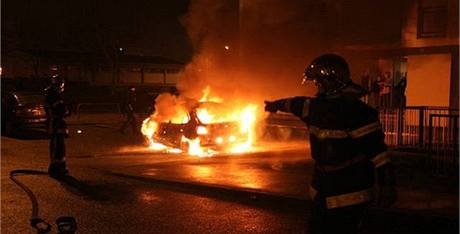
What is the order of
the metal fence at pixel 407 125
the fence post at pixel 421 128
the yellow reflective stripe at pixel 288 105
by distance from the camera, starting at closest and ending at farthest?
the yellow reflective stripe at pixel 288 105 < the fence post at pixel 421 128 < the metal fence at pixel 407 125

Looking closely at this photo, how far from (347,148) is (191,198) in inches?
184

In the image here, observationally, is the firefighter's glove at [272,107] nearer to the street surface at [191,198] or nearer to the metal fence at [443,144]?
the street surface at [191,198]

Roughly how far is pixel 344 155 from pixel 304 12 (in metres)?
13.2

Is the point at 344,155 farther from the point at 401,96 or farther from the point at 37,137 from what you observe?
the point at 37,137

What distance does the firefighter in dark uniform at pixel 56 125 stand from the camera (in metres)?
10.3

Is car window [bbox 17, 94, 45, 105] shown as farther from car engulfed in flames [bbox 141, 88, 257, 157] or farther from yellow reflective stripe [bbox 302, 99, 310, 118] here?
yellow reflective stripe [bbox 302, 99, 310, 118]

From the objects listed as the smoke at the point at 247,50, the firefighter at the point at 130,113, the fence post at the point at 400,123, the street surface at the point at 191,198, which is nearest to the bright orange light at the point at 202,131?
the street surface at the point at 191,198

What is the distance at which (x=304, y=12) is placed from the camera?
55.5 ft

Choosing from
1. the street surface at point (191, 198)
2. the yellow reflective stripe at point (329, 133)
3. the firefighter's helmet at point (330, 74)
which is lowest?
the street surface at point (191, 198)

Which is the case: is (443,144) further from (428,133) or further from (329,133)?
(329,133)

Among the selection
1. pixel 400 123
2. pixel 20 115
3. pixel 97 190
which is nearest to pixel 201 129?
pixel 400 123

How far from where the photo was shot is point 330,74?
4.20 metres

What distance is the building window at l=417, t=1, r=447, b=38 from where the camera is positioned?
14.1 m

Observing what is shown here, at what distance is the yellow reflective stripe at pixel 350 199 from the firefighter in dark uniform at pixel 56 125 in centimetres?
709
